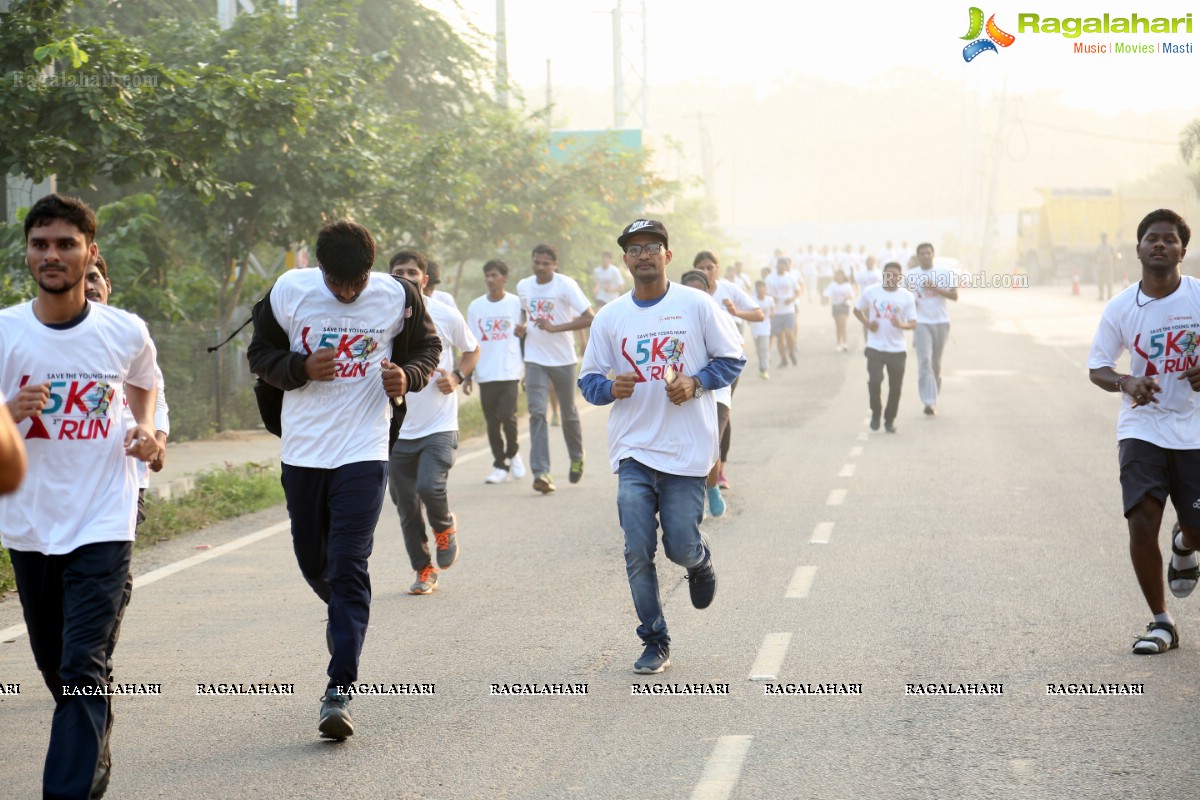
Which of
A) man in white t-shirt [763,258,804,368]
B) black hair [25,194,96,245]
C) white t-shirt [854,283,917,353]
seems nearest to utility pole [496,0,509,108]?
man in white t-shirt [763,258,804,368]

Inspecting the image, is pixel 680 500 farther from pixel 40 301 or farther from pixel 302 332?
pixel 40 301

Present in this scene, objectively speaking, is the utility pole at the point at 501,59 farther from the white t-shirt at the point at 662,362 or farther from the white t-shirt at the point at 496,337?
the white t-shirt at the point at 662,362

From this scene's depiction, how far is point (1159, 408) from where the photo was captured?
22.5 feet

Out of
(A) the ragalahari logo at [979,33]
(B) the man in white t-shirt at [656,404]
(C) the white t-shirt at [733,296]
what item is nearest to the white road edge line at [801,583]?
(B) the man in white t-shirt at [656,404]

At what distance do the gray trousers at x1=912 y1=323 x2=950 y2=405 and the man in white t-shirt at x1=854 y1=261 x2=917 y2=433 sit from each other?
1.19 meters

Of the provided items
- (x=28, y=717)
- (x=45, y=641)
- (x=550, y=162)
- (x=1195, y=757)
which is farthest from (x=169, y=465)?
(x=550, y=162)

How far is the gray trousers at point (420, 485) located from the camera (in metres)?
8.66

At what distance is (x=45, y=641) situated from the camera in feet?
16.3

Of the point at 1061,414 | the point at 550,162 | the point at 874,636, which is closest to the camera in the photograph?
the point at 874,636

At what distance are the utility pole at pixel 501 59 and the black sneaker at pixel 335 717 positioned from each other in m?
23.6

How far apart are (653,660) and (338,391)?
1849 millimetres

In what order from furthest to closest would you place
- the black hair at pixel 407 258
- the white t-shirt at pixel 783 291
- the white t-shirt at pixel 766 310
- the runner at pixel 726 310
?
the white t-shirt at pixel 783 291, the white t-shirt at pixel 766 310, the runner at pixel 726 310, the black hair at pixel 407 258

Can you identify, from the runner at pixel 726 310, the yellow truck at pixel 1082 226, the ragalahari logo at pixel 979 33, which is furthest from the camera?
the yellow truck at pixel 1082 226

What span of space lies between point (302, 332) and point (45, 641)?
1.61m
